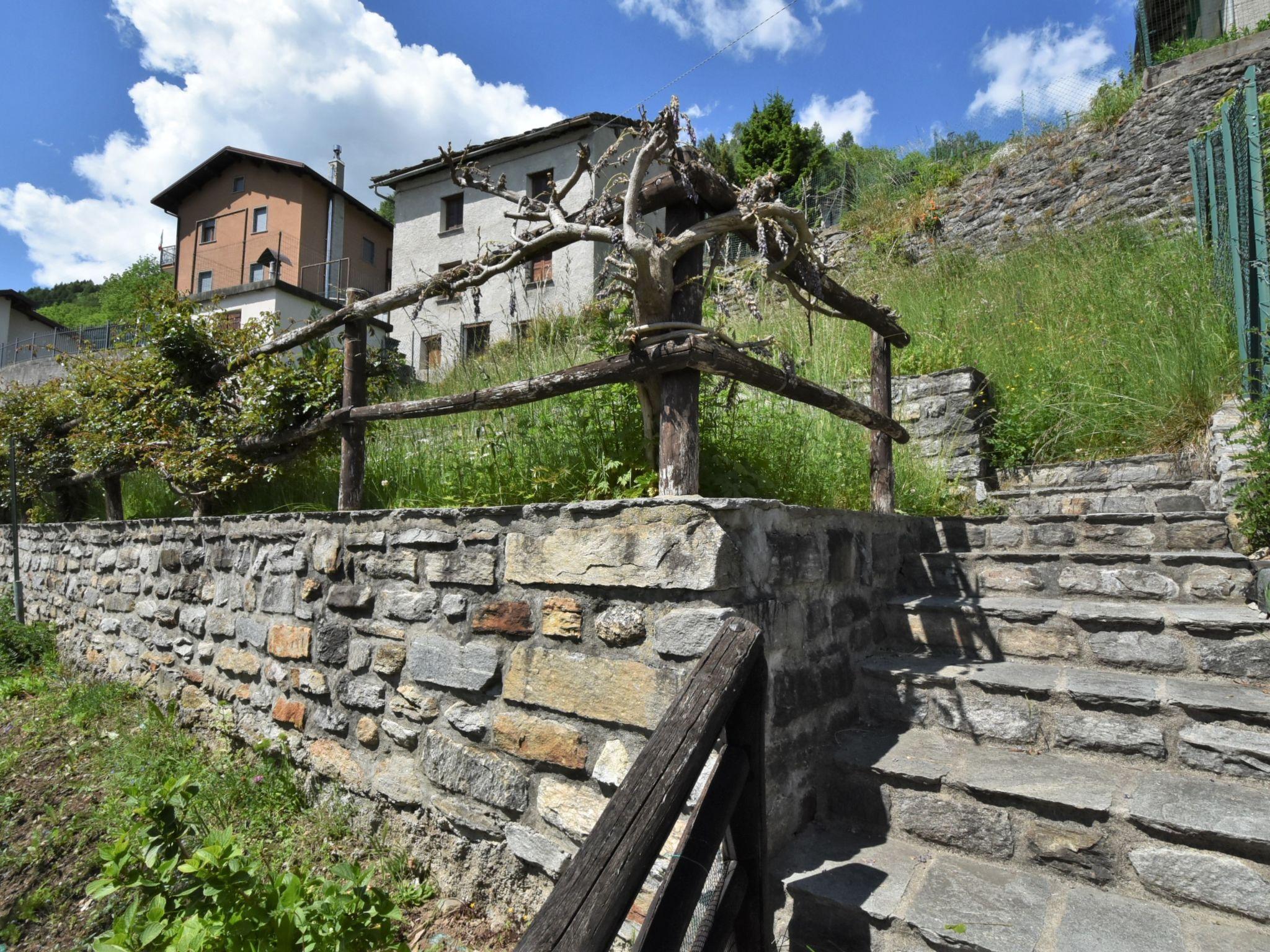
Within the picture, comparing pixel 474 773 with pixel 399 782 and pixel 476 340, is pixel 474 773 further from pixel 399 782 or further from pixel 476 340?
pixel 476 340

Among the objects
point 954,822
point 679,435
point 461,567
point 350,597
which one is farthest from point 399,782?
point 954,822

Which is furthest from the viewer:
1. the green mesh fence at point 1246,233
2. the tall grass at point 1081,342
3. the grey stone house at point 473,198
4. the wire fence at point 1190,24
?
the grey stone house at point 473,198

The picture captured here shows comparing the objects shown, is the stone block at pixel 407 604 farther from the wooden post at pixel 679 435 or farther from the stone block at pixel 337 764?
the wooden post at pixel 679 435

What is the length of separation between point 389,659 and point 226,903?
91 centimetres

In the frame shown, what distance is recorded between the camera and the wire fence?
1052cm

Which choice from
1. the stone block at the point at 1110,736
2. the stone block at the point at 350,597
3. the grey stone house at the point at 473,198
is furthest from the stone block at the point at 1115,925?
the grey stone house at the point at 473,198

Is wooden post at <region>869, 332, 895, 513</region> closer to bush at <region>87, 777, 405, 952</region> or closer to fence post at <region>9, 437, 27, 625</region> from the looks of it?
bush at <region>87, 777, 405, 952</region>

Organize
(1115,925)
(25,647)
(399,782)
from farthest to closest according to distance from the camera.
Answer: (25,647) < (399,782) < (1115,925)

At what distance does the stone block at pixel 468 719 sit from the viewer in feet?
7.64

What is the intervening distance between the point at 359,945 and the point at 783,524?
5.57 feet

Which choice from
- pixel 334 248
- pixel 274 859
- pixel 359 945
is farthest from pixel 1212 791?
pixel 334 248

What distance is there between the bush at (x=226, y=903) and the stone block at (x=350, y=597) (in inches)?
34.1

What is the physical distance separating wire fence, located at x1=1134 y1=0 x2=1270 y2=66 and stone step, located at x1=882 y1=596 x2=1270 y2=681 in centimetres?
1099

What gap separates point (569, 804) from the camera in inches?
80.8
